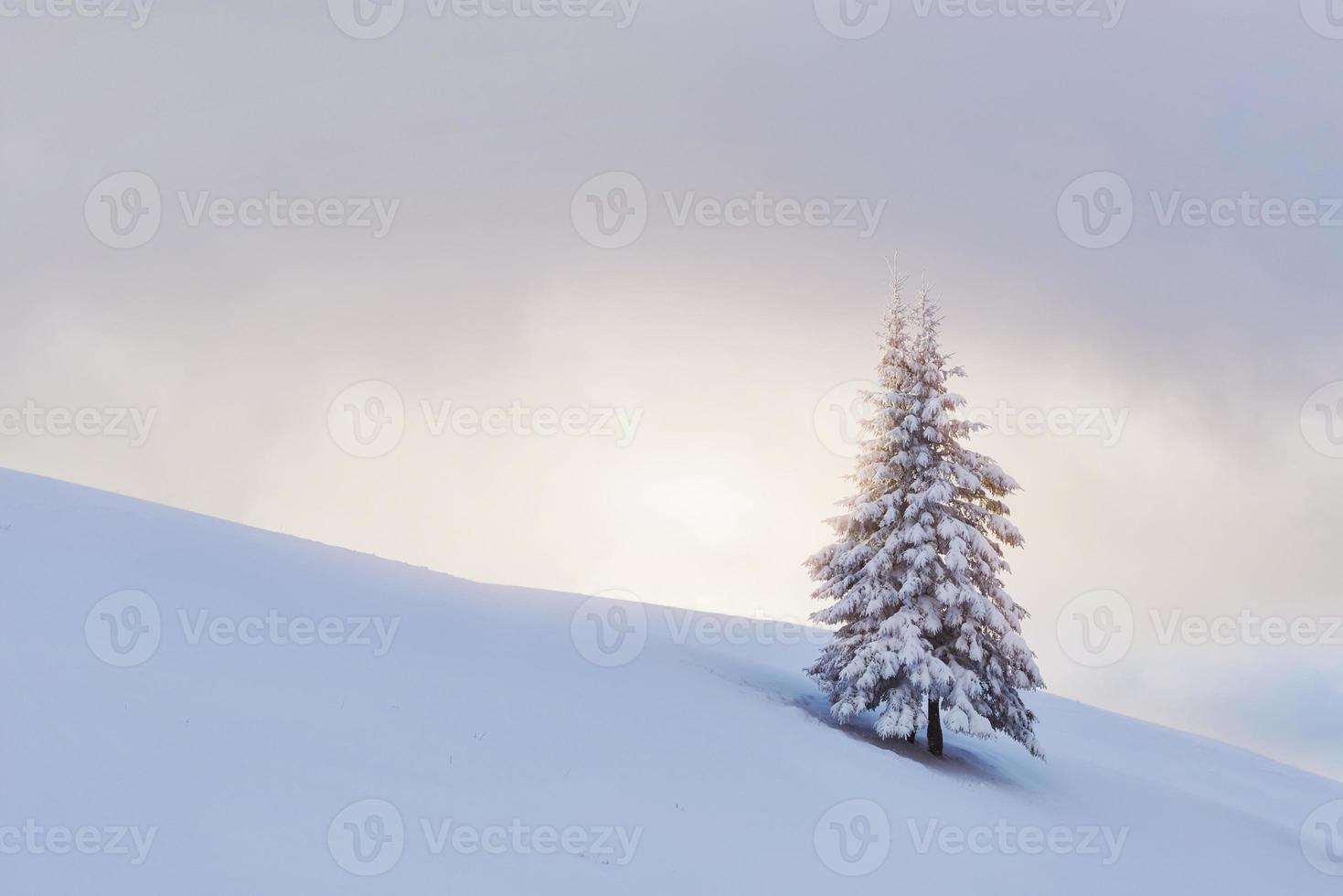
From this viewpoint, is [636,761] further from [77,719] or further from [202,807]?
[77,719]

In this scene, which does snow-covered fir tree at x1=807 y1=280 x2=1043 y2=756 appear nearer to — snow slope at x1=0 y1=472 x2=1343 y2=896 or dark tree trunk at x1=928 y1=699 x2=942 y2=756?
dark tree trunk at x1=928 y1=699 x2=942 y2=756

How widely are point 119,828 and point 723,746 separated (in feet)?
30.9

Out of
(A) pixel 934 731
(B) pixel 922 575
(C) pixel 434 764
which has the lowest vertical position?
(C) pixel 434 764

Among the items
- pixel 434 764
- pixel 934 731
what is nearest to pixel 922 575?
pixel 934 731

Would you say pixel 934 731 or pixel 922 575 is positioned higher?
pixel 922 575

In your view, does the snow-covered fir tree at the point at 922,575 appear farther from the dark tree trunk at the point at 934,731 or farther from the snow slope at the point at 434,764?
the snow slope at the point at 434,764

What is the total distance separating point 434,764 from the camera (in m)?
10.6

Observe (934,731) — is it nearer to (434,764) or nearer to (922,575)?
(922,575)

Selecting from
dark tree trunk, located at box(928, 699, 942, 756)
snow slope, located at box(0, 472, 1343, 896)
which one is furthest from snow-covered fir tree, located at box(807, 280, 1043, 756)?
snow slope, located at box(0, 472, 1343, 896)

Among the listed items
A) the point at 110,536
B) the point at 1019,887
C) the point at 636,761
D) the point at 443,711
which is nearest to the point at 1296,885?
the point at 1019,887

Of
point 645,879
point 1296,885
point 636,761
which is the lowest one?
point 645,879

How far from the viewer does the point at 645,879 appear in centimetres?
959

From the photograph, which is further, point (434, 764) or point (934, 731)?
point (934, 731)

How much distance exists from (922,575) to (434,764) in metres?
12.8
